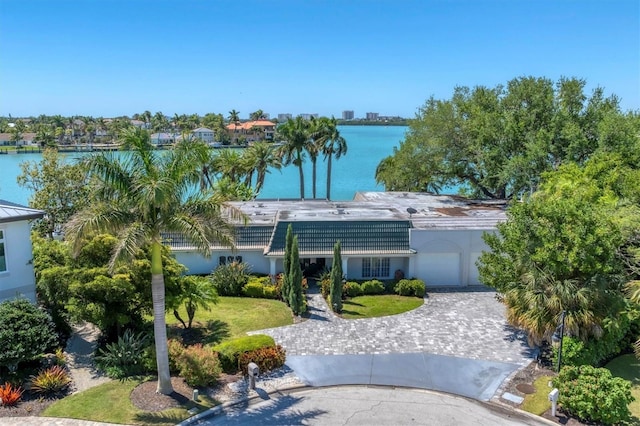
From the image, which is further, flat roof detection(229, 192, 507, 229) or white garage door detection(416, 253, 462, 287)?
flat roof detection(229, 192, 507, 229)

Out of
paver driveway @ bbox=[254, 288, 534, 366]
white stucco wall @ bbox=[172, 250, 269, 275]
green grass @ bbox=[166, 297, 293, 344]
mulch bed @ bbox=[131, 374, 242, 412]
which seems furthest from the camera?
white stucco wall @ bbox=[172, 250, 269, 275]

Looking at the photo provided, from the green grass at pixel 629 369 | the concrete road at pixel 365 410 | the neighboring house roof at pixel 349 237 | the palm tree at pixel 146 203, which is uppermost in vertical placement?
the palm tree at pixel 146 203

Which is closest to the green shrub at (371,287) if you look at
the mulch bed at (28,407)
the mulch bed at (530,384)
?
the mulch bed at (530,384)

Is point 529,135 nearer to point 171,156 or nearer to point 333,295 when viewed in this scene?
point 333,295

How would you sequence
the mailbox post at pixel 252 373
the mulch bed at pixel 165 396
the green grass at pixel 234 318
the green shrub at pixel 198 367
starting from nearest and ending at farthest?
the mulch bed at pixel 165 396, the green shrub at pixel 198 367, the mailbox post at pixel 252 373, the green grass at pixel 234 318

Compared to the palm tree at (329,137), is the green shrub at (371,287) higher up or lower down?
lower down

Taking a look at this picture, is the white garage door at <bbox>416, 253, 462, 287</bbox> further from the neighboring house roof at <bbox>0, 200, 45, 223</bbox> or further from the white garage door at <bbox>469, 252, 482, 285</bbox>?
the neighboring house roof at <bbox>0, 200, 45, 223</bbox>

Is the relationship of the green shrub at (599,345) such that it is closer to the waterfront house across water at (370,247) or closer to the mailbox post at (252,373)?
the waterfront house across water at (370,247)

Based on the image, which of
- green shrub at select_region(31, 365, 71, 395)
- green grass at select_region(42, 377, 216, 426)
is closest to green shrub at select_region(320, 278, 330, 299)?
green grass at select_region(42, 377, 216, 426)
